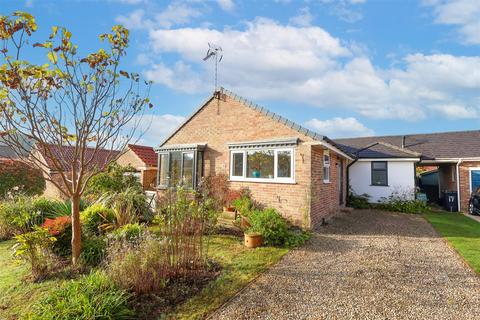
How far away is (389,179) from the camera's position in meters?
16.2

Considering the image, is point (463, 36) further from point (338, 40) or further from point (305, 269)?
point (305, 269)

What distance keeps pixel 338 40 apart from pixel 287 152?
474 cm

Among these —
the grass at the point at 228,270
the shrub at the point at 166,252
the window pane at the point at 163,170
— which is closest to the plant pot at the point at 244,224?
the grass at the point at 228,270

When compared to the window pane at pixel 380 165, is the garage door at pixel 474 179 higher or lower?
lower

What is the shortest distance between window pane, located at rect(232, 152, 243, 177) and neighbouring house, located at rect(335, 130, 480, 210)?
20.8 feet

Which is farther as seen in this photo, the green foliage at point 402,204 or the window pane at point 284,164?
the green foliage at point 402,204

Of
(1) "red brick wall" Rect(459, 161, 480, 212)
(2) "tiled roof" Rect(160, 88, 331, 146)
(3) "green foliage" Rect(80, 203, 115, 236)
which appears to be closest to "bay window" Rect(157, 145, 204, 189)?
(2) "tiled roof" Rect(160, 88, 331, 146)

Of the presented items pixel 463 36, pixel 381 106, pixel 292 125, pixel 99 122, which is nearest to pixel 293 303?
pixel 99 122

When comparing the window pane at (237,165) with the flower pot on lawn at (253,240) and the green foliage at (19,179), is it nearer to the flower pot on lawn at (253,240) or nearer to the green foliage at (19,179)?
the flower pot on lawn at (253,240)

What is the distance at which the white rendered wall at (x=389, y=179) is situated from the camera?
51.3 feet

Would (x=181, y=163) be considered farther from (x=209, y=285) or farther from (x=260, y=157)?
(x=209, y=285)

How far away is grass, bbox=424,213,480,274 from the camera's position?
653 centimetres

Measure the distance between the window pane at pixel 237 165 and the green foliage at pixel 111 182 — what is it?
5743 mm

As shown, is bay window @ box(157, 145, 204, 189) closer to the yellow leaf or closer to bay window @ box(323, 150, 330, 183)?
bay window @ box(323, 150, 330, 183)
